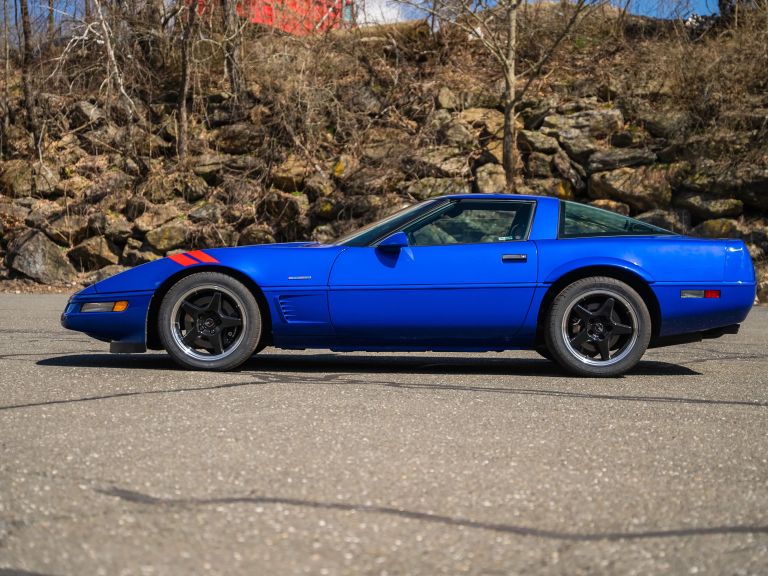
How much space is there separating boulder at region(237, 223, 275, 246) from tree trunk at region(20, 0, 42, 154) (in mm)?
5916

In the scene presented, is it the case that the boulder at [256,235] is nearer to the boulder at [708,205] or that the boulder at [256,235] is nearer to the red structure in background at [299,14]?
the red structure in background at [299,14]

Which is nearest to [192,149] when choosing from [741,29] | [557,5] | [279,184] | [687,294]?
[279,184]

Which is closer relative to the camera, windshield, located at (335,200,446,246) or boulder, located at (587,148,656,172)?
windshield, located at (335,200,446,246)

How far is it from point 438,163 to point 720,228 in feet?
18.4

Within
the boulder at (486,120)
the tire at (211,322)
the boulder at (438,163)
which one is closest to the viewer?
the tire at (211,322)

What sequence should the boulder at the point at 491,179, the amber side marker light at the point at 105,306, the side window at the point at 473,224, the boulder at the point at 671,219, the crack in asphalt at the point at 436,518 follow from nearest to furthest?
1. the crack in asphalt at the point at 436,518
2. the amber side marker light at the point at 105,306
3. the side window at the point at 473,224
4. the boulder at the point at 671,219
5. the boulder at the point at 491,179

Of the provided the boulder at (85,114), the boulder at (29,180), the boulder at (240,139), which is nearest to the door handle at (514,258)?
the boulder at (240,139)

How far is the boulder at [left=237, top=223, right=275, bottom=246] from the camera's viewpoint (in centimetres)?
1789

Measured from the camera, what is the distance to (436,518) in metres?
2.63

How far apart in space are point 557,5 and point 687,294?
17.9 m

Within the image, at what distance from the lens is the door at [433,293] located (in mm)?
5742

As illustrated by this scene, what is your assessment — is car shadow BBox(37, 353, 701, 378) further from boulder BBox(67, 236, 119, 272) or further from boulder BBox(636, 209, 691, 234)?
boulder BBox(67, 236, 119, 272)

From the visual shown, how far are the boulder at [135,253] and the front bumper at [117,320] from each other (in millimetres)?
11838

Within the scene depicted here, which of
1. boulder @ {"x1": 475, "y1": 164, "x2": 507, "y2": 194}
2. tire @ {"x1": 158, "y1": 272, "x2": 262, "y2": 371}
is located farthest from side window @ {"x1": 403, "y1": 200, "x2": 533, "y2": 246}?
boulder @ {"x1": 475, "y1": 164, "x2": 507, "y2": 194}
